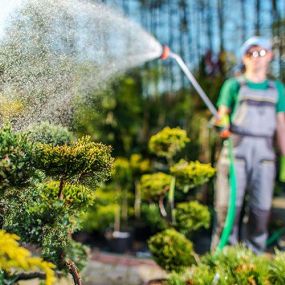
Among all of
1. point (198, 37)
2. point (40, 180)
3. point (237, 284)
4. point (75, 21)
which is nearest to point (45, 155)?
point (40, 180)

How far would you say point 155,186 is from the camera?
3916mm

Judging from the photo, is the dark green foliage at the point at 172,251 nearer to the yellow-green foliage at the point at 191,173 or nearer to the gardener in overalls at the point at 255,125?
the yellow-green foliage at the point at 191,173

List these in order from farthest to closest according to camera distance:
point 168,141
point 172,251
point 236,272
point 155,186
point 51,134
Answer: point 155,186 < point 168,141 < point 172,251 < point 236,272 < point 51,134

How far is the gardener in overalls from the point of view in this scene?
412cm

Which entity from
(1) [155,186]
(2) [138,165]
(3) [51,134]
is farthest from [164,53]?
(2) [138,165]

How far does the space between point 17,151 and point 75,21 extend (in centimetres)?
63

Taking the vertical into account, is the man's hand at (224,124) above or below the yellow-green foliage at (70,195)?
below

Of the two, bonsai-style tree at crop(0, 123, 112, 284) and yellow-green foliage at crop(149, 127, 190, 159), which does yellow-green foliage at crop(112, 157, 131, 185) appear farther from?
bonsai-style tree at crop(0, 123, 112, 284)

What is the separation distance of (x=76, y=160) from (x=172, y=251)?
1.52 metres

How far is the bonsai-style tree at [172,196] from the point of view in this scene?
3.47 m

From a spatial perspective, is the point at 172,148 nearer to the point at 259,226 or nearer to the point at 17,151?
the point at 259,226

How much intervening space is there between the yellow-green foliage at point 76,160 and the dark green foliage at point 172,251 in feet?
4.65

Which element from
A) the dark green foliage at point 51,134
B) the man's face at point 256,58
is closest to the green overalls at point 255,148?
the man's face at point 256,58

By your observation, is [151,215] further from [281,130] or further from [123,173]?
[281,130]
